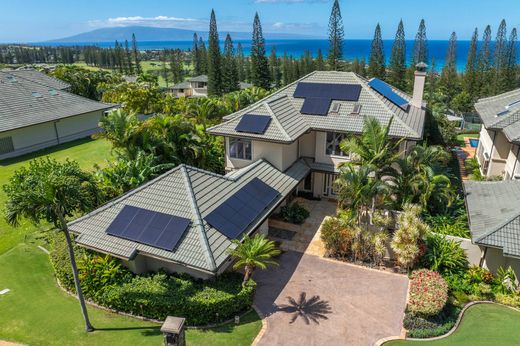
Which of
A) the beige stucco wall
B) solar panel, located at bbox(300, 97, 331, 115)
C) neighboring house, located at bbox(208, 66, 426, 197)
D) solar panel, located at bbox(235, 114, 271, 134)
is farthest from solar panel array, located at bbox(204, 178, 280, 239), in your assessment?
the beige stucco wall

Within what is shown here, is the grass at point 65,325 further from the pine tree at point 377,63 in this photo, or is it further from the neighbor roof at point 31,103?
the pine tree at point 377,63

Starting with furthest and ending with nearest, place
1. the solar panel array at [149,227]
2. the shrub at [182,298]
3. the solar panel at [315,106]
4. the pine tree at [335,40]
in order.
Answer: the pine tree at [335,40] < the solar panel at [315,106] < the solar panel array at [149,227] < the shrub at [182,298]

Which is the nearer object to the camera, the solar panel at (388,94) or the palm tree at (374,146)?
the palm tree at (374,146)

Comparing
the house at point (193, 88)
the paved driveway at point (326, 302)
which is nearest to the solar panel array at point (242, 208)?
the paved driveway at point (326, 302)

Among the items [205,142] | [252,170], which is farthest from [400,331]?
[205,142]

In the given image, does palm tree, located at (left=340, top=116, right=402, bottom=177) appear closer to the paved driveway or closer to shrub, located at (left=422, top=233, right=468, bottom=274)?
shrub, located at (left=422, top=233, right=468, bottom=274)

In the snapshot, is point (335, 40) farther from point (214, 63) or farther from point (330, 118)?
point (330, 118)

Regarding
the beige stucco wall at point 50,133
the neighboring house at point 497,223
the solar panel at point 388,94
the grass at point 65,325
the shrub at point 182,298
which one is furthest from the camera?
the beige stucco wall at point 50,133
